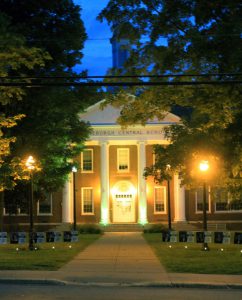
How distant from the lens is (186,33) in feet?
60.4

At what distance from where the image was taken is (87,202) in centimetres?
4497

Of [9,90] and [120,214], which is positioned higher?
[9,90]

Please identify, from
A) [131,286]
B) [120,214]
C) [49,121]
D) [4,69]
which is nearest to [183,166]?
[49,121]

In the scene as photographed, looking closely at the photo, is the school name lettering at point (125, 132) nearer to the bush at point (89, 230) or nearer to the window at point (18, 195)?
the bush at point (89, 230)

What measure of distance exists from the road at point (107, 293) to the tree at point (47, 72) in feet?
41.1

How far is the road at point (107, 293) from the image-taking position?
1184 centimetres

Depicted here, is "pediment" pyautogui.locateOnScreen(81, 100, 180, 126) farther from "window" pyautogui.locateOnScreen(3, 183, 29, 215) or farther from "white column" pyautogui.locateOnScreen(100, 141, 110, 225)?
"window" pyautogui.locateOnScreen(3, 183, 29, 215)

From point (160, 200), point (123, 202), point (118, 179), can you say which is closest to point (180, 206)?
point (160, 200)

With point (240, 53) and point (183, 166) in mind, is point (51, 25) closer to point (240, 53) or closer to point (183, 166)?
point (183, 166)

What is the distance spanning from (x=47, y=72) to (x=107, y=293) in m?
14.7

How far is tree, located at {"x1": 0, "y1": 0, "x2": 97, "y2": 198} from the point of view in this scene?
24.3 meters

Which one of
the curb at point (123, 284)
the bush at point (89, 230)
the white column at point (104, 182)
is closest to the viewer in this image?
the curb at point (123, 284)

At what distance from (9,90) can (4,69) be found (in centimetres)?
109

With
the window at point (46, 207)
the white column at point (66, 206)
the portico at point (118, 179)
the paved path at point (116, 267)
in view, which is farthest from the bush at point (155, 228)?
the paved path at point (116, 267)
